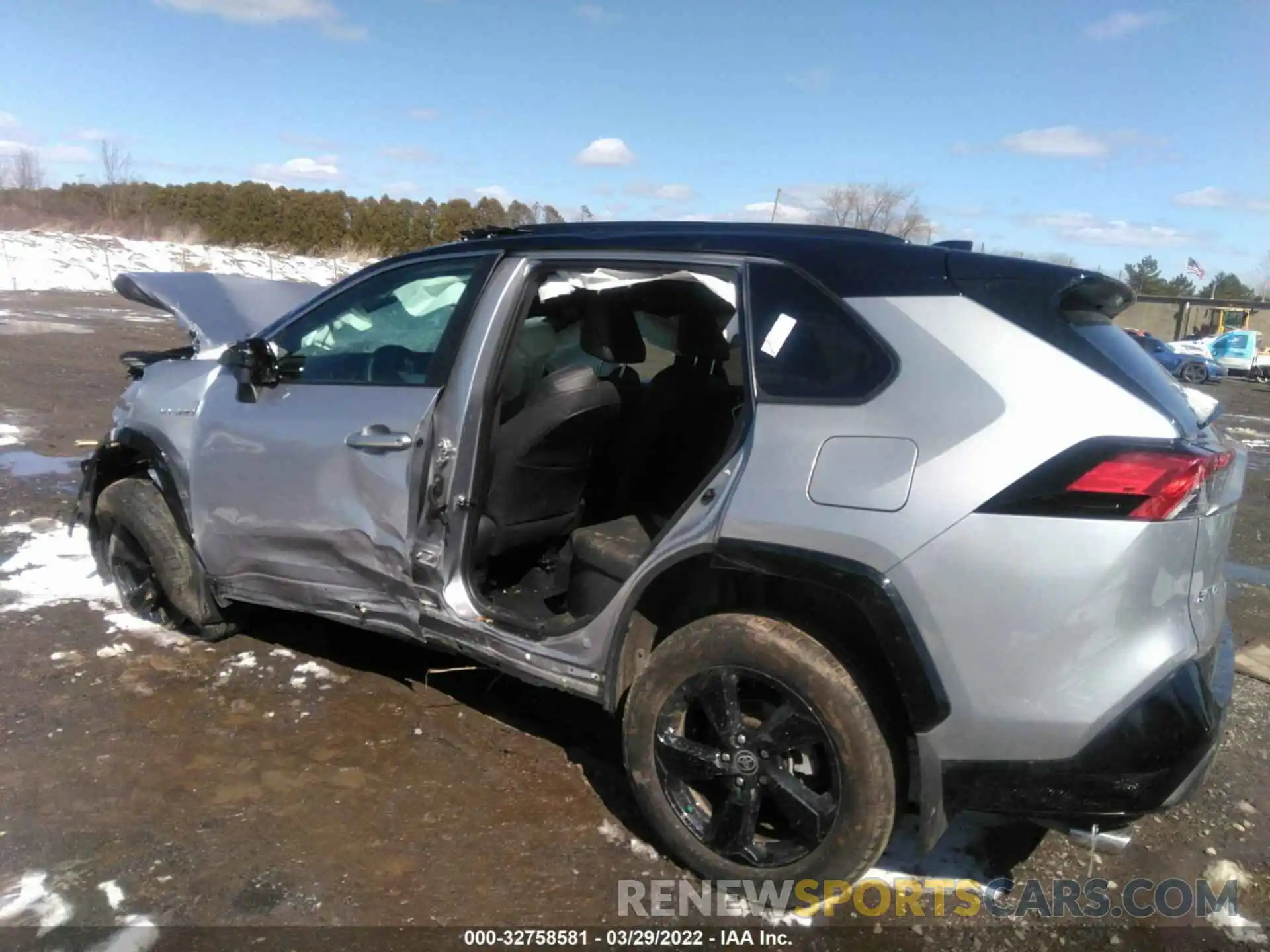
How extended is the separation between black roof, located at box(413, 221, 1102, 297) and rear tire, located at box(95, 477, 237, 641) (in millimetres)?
1967

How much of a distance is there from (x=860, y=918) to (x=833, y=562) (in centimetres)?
110

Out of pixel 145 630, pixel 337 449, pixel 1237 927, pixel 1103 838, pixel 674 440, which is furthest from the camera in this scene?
pixel 145 630

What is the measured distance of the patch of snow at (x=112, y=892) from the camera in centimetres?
258

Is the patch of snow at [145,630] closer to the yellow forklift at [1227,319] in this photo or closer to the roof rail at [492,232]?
the roof rail at [492,232]

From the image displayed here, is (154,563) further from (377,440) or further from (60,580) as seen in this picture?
(377,440)

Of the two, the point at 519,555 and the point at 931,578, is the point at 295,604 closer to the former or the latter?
the point at 519,555

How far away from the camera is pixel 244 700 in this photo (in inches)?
148

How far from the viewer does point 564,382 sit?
3.41 m

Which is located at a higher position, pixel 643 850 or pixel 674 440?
pixel 674 440

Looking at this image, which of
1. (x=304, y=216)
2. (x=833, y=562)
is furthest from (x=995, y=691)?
(x=304, y=216)

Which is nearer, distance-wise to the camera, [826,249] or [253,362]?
[826,249]

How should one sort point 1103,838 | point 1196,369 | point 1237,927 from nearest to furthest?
1. point 1103,838
2. point 1237,927
3. point 1196,369

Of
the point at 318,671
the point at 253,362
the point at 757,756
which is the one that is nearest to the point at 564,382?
the point at 253,362

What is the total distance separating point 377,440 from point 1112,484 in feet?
7.53
